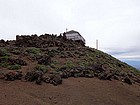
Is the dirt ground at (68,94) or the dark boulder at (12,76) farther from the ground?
the dark boulder at (12,76)

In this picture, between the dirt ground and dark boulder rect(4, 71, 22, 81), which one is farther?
dark boulder rect(4, 71, 22, 81)

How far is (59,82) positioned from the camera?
12.9m

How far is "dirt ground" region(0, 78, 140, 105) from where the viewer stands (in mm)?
9716

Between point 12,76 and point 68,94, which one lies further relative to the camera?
point 12,76

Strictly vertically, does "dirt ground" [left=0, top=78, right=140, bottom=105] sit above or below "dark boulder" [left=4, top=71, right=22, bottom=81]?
below

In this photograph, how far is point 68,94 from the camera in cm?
1139

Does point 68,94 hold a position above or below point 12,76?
below

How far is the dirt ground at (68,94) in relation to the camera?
9716mm

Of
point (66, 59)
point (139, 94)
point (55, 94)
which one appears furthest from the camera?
point (66, 59)

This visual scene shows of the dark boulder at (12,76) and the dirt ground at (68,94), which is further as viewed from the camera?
the dark boulder at (12,76)

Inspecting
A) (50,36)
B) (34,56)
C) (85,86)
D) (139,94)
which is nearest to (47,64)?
(34,56)

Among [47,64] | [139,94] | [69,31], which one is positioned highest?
[69,31]

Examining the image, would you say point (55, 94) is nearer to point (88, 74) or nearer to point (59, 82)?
point (59, 82)

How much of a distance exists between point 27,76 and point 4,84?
1721 mm
